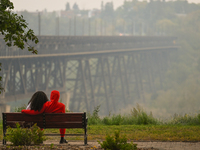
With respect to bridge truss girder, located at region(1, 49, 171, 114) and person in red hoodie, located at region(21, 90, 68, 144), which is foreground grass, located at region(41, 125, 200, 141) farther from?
bridge truss girder, located at region(1, 49, 171, 114)

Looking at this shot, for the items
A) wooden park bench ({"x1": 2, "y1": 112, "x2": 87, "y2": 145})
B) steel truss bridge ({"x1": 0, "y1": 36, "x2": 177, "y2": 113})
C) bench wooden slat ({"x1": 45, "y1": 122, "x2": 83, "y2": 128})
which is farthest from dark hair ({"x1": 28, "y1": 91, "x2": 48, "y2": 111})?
steel truss bridge ({"x1": 0, "y1": 36, "x2": 177, "y2": 113})

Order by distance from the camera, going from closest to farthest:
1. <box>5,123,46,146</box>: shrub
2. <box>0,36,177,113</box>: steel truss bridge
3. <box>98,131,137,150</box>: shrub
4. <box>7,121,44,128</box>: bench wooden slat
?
<box>98,131,137,150</box>: shrub < <box>5,123,46,146</box>: shrub < <box>7,121,44,128</box>: bench wooden slat < <box>0,36,177,113</box>: steel truss bridge

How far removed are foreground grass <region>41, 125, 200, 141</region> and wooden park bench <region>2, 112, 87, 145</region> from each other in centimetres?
112

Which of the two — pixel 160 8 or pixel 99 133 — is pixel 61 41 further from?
pixel 160 8

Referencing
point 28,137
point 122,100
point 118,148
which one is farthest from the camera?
point 122,100

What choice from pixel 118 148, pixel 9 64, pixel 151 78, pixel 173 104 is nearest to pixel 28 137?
pixel 118 148

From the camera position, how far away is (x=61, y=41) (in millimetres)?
27141

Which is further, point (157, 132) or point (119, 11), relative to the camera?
point (119, 11)

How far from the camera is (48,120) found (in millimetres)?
5543

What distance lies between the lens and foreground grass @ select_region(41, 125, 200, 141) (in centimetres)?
651

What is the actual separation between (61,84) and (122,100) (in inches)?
539

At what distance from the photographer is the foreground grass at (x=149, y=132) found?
21.4 feet

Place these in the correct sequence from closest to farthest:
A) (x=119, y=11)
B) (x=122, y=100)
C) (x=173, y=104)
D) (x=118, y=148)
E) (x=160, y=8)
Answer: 1. (x=118, y=148)
2. (x=122, y=100)
3. (x=173, y=104)
4. (x=160, y=8)
5. (x=119, y=11)

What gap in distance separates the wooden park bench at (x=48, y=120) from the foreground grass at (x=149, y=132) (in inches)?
44.2
